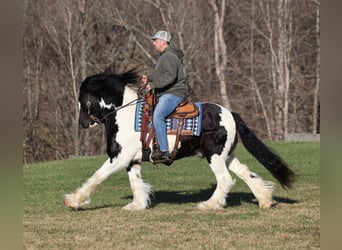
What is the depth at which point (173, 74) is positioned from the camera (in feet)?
28.9

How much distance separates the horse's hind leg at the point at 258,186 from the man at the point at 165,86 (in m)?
1.08

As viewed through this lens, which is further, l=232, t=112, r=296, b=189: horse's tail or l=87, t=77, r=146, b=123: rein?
l=232, t=112, r=296, b=189: horse's tail

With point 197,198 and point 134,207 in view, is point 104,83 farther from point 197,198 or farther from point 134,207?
point 197,198

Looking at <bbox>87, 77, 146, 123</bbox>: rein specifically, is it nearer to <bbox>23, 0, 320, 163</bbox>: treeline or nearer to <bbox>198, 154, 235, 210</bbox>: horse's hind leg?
<bbox>198, 154, 235, 210</bbox>: horse's hind leg

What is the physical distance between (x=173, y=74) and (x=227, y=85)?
26087 mm

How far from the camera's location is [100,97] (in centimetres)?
938

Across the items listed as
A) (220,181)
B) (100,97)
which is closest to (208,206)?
(220,181)

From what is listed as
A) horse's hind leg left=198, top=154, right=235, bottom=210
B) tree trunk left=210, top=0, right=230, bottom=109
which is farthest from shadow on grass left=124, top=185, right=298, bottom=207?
tree trunk left=210, top=0, right=230, bottom=109

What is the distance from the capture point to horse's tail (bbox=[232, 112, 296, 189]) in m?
9.36

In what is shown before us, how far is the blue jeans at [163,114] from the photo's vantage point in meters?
8.77

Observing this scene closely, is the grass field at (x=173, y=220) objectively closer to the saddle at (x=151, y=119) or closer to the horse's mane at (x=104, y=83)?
the saddle at (x=151, y=119)

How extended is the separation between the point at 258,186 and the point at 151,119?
179cm

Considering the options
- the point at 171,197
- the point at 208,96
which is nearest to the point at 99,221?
the point at 171,197
